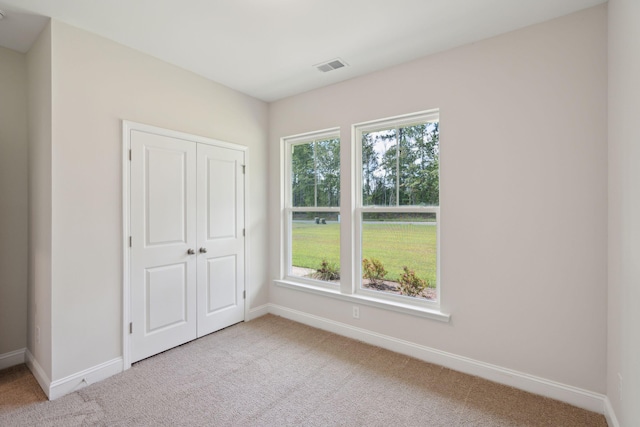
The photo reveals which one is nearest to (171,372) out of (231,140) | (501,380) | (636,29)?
(231,140)

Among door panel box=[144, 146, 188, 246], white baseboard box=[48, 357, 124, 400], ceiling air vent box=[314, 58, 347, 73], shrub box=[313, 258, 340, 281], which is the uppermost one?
ceiling air vent box=[314, 58, 347, 73]

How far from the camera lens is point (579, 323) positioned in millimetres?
2012

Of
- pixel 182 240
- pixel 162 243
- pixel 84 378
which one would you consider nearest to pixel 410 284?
pixel 182 240

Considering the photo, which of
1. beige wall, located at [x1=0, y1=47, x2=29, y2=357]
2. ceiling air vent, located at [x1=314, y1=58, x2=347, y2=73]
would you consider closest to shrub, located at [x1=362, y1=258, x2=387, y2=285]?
ceiling air vent, located at [x1=314, y1=58, x2=347, y2=73]

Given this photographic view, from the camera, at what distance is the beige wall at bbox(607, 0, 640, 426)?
4.75ft

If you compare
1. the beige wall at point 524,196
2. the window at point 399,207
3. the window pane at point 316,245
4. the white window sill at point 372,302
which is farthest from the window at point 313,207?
the beige wall at point 524,196

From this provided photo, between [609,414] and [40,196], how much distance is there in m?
4.25

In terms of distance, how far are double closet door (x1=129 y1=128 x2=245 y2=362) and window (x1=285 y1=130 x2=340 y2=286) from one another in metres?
0.64

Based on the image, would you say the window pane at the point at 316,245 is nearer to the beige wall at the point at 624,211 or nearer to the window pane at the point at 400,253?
the window pane at the point at 400,253

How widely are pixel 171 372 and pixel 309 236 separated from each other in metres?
1.91

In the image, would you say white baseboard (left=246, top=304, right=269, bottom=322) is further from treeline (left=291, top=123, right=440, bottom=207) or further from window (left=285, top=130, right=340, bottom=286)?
treeline (left=291, top=123, right=440, bottom=207)

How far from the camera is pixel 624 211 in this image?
163 cm

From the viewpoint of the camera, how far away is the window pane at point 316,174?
132 inches

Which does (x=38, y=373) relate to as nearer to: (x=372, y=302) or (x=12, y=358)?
(x=12, y=358)
